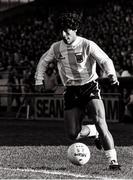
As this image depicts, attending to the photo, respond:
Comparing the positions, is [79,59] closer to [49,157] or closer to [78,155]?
[78,155]

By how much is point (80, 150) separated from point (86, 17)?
20904mm

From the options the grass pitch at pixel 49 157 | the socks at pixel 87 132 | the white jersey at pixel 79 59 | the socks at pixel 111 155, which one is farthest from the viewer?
the socks at pixel 87 132

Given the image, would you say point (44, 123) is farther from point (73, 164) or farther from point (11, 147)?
point (73, 164)

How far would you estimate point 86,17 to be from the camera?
2823 centimetres

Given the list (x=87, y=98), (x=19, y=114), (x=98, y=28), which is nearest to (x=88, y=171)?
(x=87, y=98)

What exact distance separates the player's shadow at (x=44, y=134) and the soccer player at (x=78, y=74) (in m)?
3.06

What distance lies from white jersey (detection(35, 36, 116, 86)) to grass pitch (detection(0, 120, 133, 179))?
119 cm

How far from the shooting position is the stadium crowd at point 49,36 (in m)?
22.2

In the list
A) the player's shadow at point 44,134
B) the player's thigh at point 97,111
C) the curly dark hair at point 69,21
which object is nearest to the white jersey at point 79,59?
the curly dark hair at point 69,21

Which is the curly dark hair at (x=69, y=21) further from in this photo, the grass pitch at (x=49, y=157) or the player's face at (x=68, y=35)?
the grass pitch at (x=49, y=157)

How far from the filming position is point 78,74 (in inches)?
315

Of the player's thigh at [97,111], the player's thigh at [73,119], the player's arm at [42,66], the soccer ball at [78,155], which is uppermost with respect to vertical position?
the player's arm at [42,66]

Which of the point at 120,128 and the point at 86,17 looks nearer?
the point at 120,128

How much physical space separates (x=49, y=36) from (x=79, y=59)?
20.1m
